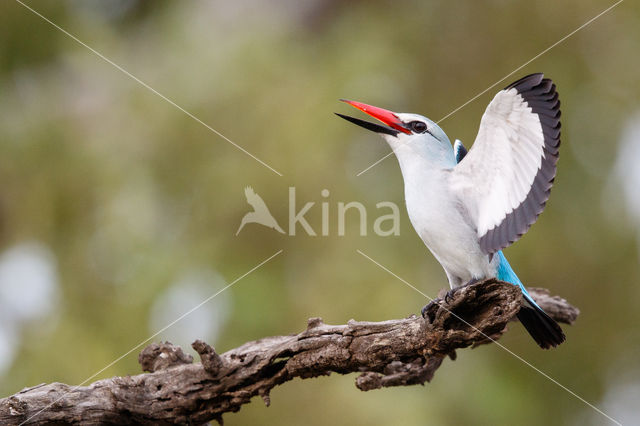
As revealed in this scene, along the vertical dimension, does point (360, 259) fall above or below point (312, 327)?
→ above

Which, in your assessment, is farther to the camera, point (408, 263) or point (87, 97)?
point (87, 97)

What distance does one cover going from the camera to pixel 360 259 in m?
6.51

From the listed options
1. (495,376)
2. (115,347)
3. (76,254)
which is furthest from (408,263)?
(76,254)

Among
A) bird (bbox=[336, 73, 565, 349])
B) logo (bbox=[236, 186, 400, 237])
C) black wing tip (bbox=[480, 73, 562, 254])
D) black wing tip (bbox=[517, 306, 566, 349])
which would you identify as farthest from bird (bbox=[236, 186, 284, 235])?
black wing tip (bbox=[480, 73, 562, 254])

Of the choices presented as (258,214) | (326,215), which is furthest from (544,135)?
(258,214)

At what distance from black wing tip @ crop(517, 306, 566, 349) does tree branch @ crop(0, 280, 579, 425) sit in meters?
0.22

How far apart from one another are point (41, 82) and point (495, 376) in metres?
5.27

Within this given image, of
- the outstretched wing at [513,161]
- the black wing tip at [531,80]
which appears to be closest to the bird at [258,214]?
the outstretched wing at [513,161]

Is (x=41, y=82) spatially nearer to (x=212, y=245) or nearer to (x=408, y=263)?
(x=212, y=245)

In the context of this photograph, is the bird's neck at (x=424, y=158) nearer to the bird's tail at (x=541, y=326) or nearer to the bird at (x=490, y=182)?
the bird at (x=490, y=182)

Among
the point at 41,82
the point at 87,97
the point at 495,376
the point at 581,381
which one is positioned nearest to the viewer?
the point at 495,376

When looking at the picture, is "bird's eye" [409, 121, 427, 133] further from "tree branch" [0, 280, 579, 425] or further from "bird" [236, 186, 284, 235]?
"bird" [236, 186, 284, 235]

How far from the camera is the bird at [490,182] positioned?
149 inches

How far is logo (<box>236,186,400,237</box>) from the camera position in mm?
6664
